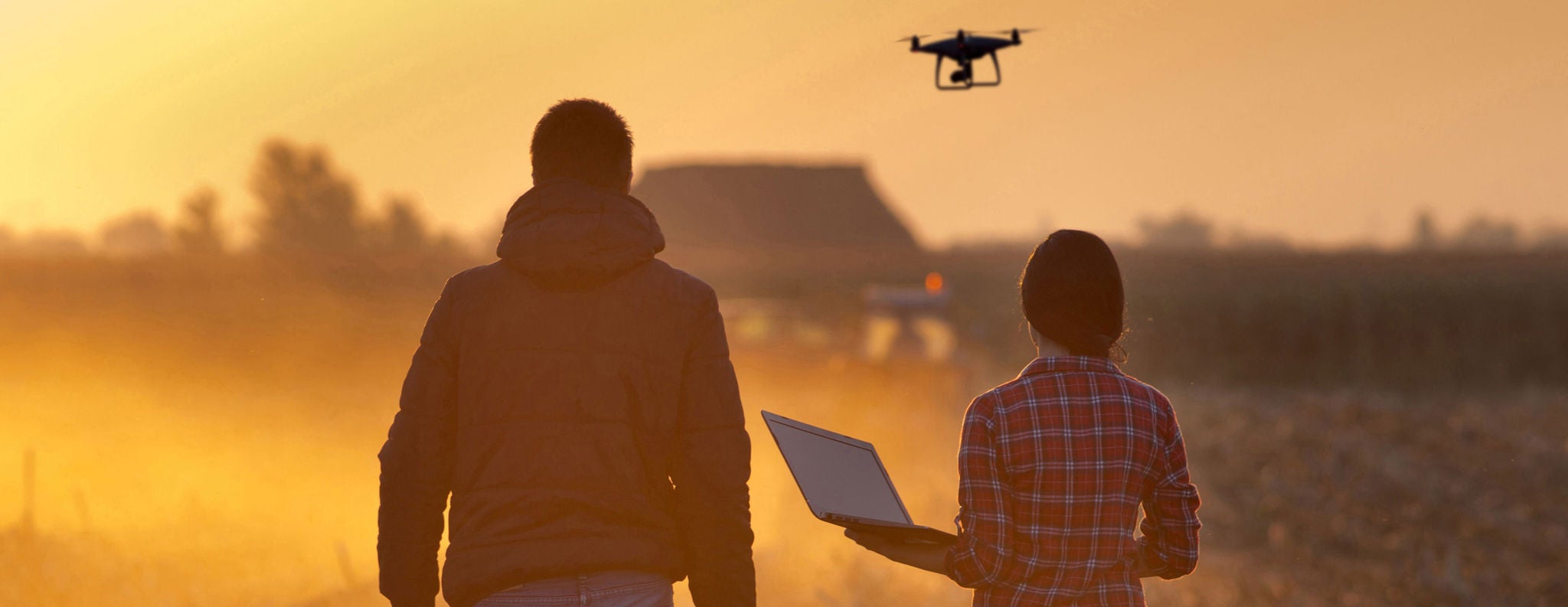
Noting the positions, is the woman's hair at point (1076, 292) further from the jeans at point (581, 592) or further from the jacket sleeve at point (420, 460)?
the jacket sleeve at point (420, 460)

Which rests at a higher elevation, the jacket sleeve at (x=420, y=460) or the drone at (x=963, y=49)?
the drone at (x=963, y=49)

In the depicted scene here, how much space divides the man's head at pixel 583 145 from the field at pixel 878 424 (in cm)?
624

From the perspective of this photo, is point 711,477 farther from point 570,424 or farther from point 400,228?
point 400,228

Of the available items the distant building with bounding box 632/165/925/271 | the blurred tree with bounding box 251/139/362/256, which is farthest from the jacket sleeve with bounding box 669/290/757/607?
the distant building with bounding box 632/165/925/271

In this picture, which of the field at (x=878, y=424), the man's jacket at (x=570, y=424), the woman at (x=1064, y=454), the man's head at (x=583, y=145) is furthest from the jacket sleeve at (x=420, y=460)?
the field at (x=878, y=424)

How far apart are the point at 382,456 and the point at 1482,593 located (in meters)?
11.9

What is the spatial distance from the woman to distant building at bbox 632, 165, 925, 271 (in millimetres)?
108405

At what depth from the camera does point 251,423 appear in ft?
75.4

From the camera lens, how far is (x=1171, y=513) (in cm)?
302

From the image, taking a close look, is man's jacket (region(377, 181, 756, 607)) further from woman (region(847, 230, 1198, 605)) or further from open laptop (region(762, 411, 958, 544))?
woman (region(847, 230, 1198, 605))

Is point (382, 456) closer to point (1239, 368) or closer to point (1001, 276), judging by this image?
point (1239, 368)

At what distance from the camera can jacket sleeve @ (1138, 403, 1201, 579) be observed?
297cm

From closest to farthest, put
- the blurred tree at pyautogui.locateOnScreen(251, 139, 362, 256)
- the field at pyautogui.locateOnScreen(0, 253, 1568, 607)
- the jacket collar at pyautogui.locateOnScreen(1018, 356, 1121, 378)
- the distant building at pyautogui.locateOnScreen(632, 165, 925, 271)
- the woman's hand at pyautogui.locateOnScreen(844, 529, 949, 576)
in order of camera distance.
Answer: the jacket collar at pyautogui.locateOnScreen(1018, 356, 1121, 378) → the woman's hand at pyautogui.locateOnScreen(844, 529, 949, 576) → the field at pyautogui.locateOnScreen(0, 253, 1568, 607) → the blurred tree at pyautogui.locateOnScreen(251, 139, 362, 256) → the distant building at pyautogui.locateOnScreen(632, 165, 925, 271)

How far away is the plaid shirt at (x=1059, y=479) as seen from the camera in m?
2.89
